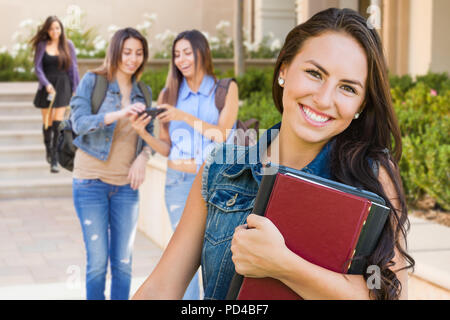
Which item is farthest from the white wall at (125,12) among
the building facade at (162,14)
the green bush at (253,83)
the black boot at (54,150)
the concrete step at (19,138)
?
the black boot at (54,150)

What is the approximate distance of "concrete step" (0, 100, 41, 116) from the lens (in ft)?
40.6

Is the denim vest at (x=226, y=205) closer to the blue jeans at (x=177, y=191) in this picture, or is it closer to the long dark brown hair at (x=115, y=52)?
the blue jeans at (x=177, y=191)

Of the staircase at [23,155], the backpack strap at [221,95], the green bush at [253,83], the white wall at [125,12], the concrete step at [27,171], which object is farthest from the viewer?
the white wall at [125,12]

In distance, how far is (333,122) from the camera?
1.49 m

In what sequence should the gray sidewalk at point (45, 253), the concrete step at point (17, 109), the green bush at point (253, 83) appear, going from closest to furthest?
1. the gray sidewalk at point (45, 253)
2. the green bush at point (253, 83)
3. the concrete step at point (17, 109)

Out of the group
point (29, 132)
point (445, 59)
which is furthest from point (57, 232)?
point (445, 59)

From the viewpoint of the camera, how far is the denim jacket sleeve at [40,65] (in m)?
10.1

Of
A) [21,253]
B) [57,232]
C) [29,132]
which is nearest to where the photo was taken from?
[21,253]

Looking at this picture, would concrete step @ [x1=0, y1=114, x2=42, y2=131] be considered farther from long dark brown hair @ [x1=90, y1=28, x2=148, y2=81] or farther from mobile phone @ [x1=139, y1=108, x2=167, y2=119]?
mobile phone @ [x1=139, y1=108, x2=167, y2=119]

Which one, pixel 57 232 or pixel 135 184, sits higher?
pixel 135 184

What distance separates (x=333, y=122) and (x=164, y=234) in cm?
558

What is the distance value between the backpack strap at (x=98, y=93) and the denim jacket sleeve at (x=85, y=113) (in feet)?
0.07

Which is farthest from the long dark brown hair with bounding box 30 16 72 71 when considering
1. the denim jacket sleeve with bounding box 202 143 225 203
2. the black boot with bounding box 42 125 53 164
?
the denim jacket sleeve with bounding box 202 143 225 203
